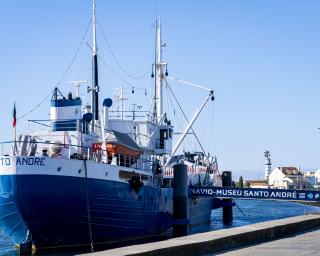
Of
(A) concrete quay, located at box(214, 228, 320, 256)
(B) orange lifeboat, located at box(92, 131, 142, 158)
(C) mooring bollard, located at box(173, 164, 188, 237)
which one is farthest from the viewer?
(C) mooring bollard, located at box(173, 164, 188, 237)

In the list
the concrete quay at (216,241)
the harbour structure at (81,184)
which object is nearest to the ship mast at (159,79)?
the harbour structure at (81,184)

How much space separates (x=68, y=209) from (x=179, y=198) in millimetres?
9924

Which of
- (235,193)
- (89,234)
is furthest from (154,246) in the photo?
(235,193)

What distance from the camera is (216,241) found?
47.6 feet

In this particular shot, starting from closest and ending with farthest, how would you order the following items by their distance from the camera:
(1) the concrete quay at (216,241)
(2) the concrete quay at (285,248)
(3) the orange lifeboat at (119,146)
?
1. (1) the concrete quay at (216,241)
2. (2) the concrete quay at (285,248)
3. (3) the orange lifeboat at (119,146)

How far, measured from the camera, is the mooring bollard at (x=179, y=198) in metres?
33.3

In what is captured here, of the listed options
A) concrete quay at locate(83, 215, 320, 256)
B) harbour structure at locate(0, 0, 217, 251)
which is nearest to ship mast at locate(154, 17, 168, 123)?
harbour structure at locate(0, 0, 217, 251)

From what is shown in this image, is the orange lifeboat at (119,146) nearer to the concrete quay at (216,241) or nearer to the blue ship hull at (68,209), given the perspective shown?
the blue ship hull at (68,209)

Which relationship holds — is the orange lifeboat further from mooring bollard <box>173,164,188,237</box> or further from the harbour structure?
mooring bollard <box>173,164,188,237</box>

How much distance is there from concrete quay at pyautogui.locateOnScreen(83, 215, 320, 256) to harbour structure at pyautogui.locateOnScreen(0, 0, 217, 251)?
9.62 m

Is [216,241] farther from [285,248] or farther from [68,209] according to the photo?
[68,209]

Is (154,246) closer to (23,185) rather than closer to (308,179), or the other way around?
(23,185)

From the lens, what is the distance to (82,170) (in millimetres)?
25250

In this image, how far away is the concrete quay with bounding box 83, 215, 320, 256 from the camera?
12.8 m
